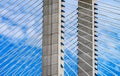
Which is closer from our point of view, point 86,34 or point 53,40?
point 53,40

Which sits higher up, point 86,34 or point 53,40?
point 53,40

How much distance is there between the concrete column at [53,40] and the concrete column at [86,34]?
324cm

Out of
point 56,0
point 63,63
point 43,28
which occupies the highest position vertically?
point 56,0

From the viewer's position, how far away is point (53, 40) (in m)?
20.0

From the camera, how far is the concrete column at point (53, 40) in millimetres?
19406

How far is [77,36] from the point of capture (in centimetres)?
2361

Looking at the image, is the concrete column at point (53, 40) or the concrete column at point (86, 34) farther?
the concrete column at point (86, 34)

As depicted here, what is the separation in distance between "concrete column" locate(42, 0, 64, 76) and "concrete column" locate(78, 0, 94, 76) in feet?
10.6

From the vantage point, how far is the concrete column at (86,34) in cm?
2303

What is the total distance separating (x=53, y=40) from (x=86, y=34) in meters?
4.22

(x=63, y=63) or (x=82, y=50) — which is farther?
(x=82, y=50)

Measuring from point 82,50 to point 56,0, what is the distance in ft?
14.1

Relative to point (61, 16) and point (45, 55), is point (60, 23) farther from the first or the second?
point (45, 55)

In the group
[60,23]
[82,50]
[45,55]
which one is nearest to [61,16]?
[60,23]
